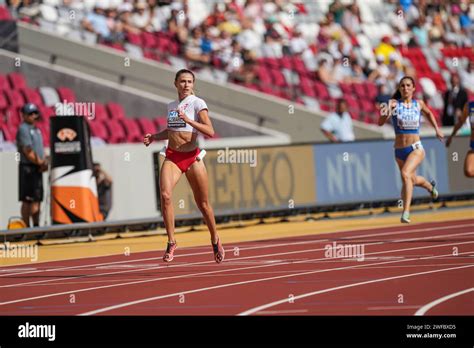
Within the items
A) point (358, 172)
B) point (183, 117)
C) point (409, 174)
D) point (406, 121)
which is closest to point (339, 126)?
point (358, 172)

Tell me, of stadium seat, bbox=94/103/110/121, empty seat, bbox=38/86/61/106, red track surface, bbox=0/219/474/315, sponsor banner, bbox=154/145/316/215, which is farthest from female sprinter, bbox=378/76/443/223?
empty seat, bbox=38/86/61/106

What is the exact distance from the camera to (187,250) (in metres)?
18.0

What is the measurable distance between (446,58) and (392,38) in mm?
2194

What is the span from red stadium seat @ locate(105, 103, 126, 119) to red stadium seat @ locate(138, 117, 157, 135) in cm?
45

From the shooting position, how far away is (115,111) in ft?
87.1

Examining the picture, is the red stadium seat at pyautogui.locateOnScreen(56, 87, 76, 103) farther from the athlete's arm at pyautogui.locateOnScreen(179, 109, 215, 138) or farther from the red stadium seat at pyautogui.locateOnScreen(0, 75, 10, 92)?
the athlete's arm at pyautogui.locateOnScreen(179, 109, 215, 138)

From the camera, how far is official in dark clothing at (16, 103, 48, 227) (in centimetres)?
2016

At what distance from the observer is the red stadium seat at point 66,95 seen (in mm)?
25844

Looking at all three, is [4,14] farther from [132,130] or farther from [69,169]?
[69,169]

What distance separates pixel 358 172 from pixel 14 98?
6711 millimetres
